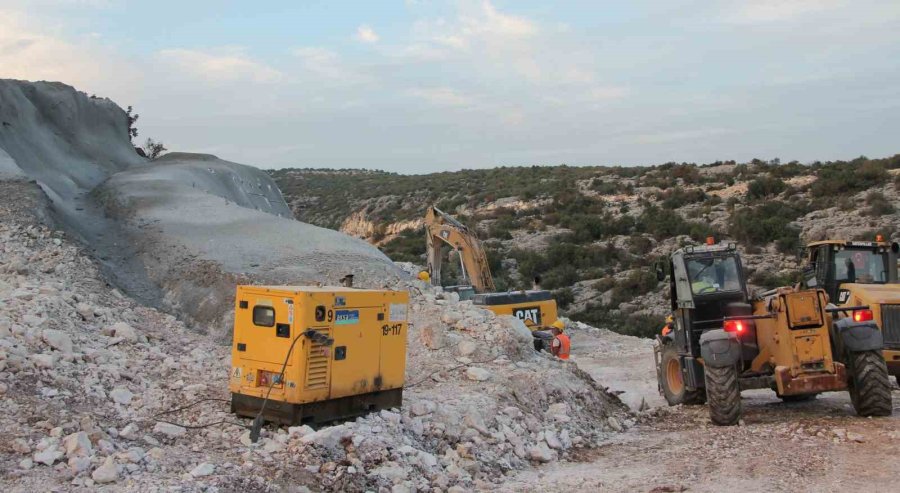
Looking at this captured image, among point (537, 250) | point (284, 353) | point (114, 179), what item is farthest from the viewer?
point (537, 250)

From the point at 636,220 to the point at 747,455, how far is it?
3151 centimetres

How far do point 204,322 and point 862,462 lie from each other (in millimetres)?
9232

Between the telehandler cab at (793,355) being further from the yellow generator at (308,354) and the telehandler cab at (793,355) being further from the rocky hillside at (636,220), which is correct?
the rocky hillside at (636,220)

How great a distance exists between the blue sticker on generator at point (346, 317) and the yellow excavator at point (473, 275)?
31.7 feet

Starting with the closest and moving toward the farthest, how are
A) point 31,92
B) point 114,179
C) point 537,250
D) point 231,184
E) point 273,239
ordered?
point 273,239 → point 114,179 → point 31,92 → point 231,184 → point 537,250

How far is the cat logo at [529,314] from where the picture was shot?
1748 cm

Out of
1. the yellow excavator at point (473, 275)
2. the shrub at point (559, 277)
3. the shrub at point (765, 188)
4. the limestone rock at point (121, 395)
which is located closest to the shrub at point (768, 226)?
the shrub at point (765, 188)

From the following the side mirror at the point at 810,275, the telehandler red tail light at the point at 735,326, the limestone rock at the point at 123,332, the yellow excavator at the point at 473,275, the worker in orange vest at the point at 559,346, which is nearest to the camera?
the limestone rock at the point at 123,332

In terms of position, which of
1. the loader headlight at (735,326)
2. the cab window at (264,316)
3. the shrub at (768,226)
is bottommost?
the loader headlight at (735,326)

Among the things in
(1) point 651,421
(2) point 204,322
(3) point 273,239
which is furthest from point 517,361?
(3) point 273,239

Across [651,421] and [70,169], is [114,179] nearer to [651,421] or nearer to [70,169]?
[70,169]

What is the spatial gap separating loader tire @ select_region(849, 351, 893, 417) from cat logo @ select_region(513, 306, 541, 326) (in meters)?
8.20

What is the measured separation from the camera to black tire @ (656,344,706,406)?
39.3 feet

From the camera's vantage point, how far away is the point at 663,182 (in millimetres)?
45375
